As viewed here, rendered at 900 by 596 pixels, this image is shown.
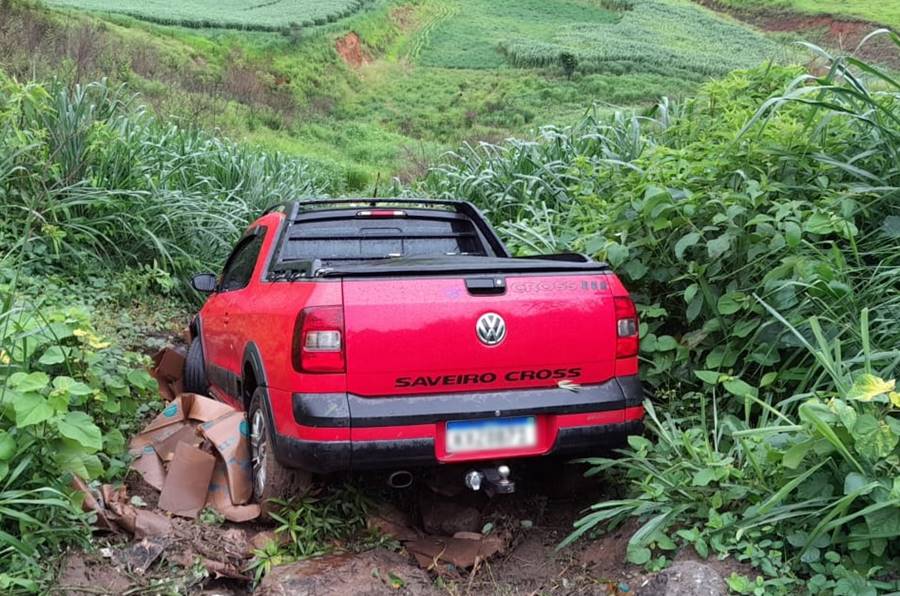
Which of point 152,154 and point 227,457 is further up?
point 152,154

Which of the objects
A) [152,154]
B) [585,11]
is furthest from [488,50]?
[152,154]

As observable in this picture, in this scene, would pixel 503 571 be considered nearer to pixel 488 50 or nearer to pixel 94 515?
pixel 94 515

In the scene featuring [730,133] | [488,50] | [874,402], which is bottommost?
[488,50]

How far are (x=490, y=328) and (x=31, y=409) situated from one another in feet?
6.26

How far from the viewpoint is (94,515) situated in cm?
321

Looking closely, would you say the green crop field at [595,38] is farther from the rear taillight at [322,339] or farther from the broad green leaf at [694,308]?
the rear taillight at [322,339]

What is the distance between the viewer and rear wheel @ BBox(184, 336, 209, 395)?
18.0 ft

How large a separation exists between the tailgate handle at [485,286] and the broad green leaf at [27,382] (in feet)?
5.98

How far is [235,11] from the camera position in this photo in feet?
144

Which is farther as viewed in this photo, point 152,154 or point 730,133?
point 152,154

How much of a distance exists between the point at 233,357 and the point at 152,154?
171 inches

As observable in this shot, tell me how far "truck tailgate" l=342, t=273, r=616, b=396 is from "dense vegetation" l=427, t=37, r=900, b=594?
1.82ft

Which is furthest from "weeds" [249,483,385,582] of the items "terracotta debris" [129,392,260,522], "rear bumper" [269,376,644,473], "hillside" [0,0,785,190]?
"hillside" [0,0,785,190]

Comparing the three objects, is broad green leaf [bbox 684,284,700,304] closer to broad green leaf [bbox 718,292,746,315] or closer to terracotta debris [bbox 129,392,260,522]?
broad green leaf [bbox 718,292,746,315]
